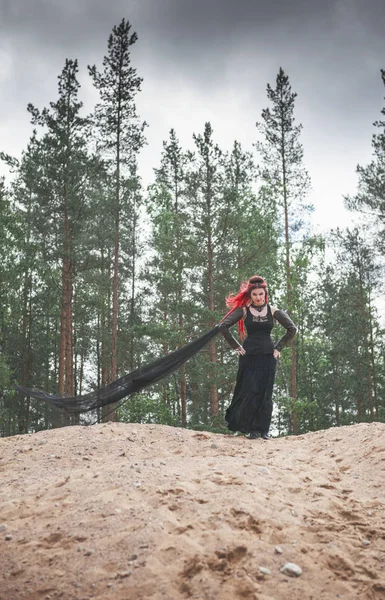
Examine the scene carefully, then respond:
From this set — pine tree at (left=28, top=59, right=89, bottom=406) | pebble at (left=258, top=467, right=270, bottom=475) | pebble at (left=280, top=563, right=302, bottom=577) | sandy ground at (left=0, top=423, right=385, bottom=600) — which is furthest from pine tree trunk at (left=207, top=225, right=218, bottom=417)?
pebble at (left=280, top=563, right=302, bottom=577)

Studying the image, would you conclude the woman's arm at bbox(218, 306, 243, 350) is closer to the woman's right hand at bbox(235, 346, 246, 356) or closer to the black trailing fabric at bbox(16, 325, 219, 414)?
the woman's right hand at bbox(235, 346, 246, 356)

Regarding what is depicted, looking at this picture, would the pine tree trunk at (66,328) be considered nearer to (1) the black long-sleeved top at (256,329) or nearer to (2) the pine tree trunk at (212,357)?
(2) the pine tree trunk at (212,357)

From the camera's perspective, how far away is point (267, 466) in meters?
4.54

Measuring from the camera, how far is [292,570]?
8.40 ft

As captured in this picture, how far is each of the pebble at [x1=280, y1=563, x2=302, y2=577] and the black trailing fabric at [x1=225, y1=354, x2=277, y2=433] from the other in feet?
13.7

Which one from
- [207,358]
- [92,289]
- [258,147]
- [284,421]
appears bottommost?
[284,421]

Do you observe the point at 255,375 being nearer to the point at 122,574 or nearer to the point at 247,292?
the point at 247,292

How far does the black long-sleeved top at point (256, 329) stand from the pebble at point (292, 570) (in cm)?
437

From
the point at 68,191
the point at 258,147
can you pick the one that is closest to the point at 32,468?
the point at 68,191

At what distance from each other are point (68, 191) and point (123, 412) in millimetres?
8545

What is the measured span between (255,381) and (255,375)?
9 cm

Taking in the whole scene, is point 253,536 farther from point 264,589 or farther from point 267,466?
point 267,466

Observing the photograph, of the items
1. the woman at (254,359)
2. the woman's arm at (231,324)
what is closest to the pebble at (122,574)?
the woman at (254,359)

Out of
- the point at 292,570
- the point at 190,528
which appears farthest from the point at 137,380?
the point at 292,570
